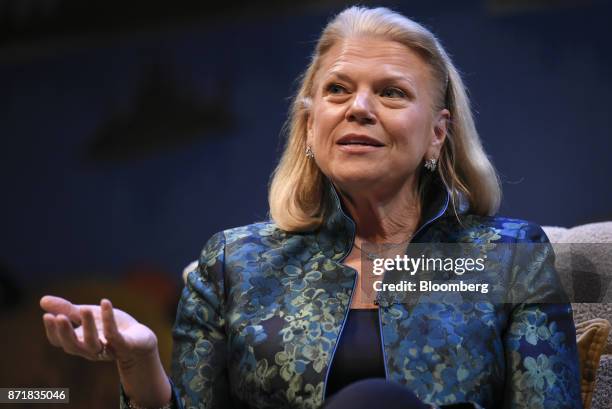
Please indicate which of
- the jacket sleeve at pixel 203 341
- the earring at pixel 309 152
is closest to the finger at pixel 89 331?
the jacket sleeve at pixel 203 341

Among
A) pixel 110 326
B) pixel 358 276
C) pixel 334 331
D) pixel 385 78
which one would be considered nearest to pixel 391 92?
pixel 385 78

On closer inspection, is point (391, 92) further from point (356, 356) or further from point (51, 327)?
point (51, 327)

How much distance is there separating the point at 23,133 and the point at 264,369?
1.72 metres

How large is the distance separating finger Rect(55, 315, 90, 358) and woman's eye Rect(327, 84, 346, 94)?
670 millimetres

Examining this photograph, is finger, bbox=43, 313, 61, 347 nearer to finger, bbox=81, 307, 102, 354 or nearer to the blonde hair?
finger, bbox=81, 307, 102, 354

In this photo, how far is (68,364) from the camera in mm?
2662

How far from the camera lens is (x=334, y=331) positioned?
1.45 m

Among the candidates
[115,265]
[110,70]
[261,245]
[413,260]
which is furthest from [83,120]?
[413,260]

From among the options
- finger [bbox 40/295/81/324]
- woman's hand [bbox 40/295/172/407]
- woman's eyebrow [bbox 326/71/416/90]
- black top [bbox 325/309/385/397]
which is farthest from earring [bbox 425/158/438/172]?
finger [bbox 40/295/81/324]

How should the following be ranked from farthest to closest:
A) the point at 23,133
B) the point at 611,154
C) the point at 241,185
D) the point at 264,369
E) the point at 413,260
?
the point at 23,133
the point at 241,185
the point at 611,154
the point at 413,260
the point at 264,369

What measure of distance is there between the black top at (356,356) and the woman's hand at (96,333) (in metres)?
0.32

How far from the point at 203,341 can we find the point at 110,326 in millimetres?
347

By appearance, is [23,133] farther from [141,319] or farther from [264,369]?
[264,369]

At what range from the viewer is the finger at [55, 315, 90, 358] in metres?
1.15
